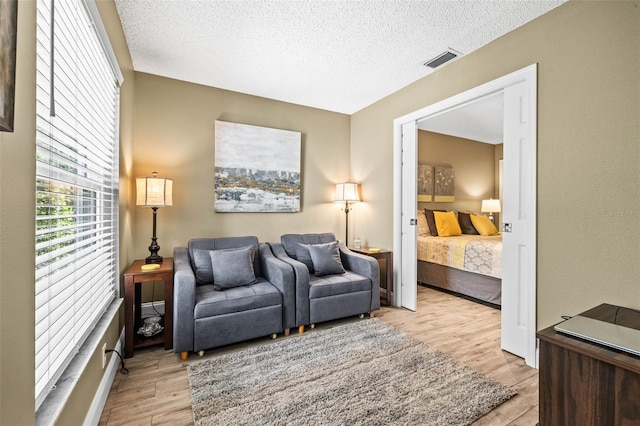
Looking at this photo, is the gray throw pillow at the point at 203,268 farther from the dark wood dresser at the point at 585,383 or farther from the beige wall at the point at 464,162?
the beige wall at the point at 464,162

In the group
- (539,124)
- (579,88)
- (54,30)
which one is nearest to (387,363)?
(539,124)

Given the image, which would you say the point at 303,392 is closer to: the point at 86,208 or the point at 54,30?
the point at 86,208

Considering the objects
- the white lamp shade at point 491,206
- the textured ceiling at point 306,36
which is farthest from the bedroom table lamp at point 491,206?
the textured ceiling at point 306,36

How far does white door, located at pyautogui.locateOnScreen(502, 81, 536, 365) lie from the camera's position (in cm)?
226

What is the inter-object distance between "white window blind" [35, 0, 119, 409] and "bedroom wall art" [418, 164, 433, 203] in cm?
451

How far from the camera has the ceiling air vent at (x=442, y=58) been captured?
2.71m

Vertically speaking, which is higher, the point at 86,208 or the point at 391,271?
the point at 86,208

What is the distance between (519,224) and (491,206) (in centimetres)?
385

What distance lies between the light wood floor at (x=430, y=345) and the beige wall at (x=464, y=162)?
2560 millimetres

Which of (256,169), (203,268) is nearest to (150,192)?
(203,268)

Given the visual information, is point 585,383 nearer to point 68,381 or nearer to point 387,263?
point 68,381

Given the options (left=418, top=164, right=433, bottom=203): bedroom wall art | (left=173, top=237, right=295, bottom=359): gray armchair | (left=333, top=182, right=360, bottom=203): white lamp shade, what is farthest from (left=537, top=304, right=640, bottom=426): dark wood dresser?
(left=418, top=164, right=433, bottom=203): bedroom wall art

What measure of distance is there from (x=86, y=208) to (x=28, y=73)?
0.93m

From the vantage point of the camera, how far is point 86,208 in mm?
1687
